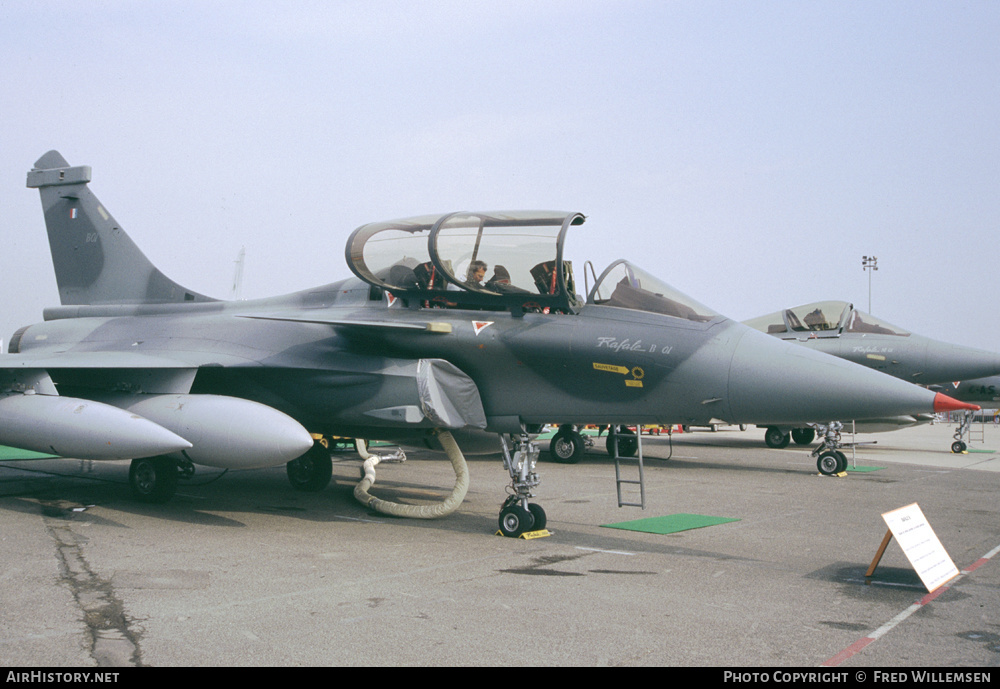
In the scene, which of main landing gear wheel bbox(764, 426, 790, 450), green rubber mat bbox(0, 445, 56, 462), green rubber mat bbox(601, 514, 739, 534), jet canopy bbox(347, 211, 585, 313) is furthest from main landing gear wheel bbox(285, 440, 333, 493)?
main landing gear wheel bbox(764, 426, 790, 450)

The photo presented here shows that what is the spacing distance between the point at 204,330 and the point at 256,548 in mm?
4006

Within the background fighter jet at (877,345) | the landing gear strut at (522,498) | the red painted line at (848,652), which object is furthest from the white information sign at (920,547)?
the background fighter jet at (877,345)

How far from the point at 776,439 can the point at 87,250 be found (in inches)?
692

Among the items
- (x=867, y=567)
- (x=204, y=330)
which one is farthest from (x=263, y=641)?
(x=204, y=330)

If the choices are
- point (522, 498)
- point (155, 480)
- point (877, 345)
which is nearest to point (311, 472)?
point (155, 480)

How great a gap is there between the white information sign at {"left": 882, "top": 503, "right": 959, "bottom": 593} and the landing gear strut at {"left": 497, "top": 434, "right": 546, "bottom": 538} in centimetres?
324

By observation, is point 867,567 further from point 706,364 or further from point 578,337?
point 578,337

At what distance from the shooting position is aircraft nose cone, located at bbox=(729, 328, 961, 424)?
617cm

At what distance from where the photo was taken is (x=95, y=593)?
207 inches

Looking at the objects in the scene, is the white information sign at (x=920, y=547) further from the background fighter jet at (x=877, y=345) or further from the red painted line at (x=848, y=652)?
the background fighter jet at (x=877, y=345)

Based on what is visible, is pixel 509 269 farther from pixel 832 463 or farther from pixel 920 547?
pixel 832 463

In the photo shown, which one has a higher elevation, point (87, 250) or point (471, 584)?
point (87, 250)

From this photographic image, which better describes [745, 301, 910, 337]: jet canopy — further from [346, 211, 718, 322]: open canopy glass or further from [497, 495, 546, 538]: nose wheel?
[497, 495, 546, 538]: nose wheel

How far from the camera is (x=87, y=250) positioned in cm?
1253
